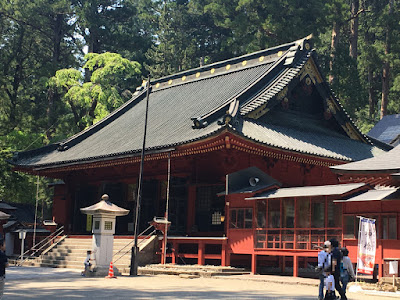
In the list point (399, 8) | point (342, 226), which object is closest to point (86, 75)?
point (399, 8)

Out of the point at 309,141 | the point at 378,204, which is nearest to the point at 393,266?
the point at 378,204

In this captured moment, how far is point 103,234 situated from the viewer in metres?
23.6

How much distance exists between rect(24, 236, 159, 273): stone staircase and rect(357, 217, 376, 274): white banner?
9.28 metres

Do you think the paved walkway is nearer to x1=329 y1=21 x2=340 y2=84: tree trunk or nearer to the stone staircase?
the stone staircase

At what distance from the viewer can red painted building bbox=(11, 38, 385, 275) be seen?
78.2 feet

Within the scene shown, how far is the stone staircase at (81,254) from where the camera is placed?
2642cm

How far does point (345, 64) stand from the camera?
50.3 m

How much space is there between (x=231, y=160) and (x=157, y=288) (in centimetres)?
1034

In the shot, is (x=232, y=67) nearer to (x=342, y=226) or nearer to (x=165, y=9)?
(x=342, y=226)

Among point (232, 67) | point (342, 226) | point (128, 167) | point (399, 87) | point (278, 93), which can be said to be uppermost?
point (399, 87)

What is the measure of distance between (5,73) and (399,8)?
34.9 meters

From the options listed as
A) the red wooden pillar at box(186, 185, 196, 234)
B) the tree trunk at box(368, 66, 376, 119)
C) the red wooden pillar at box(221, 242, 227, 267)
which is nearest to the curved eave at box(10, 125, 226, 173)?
the red wooden pillar at box(186, 185, 196, 234)

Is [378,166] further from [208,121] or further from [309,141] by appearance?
[309,141]

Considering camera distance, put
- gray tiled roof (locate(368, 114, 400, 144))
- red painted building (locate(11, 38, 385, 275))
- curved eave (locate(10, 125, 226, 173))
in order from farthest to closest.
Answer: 1. gray tiled roof (locate(368, 114, 400, 144))
2. curved eave (locate(10, 125, 226, 173))
3. red painted building (locate(11, 38, 385, 275))
